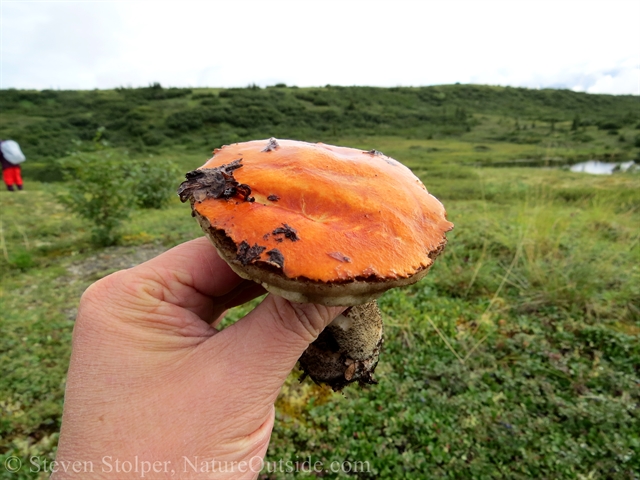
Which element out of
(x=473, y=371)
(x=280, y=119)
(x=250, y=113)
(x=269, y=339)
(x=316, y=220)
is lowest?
(x=473, y=371)

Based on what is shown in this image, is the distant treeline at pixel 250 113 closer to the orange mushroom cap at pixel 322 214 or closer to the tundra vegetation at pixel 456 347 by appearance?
the tundra vegetation at pixel 456 347

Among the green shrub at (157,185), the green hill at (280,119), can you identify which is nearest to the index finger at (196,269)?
the green shrub at (157,185)

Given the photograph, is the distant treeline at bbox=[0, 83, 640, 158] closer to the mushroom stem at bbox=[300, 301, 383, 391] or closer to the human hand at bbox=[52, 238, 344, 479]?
the human hand at bbox=[52, 238, 344, 479]

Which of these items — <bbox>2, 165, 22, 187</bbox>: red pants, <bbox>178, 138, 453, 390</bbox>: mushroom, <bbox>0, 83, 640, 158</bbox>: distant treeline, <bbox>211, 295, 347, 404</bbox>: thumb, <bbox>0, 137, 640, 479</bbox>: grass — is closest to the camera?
<bbox>178, 138, 453, 390</bbox>: mushroom

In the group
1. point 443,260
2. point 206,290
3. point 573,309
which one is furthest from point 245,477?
point 443,260

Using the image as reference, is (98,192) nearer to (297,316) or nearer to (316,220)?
(297,316)

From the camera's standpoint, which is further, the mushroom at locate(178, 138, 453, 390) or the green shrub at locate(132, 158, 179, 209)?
the green shrub at locate(132, 158, 179, 209)

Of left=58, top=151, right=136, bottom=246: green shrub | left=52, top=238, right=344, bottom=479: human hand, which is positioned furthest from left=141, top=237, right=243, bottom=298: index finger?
left=58, top=151, right=136, bottom=246: green shrub

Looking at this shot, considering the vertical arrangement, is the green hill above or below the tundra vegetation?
above

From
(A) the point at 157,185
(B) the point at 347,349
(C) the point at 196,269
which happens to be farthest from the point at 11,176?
(B) the point at 347,349
